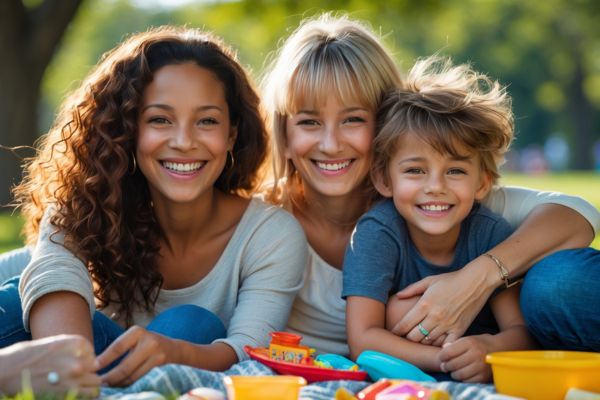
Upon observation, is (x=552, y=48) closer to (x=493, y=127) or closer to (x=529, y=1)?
(x=529, y=1)

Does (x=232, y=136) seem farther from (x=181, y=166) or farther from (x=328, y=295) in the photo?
(x=328, y=295)

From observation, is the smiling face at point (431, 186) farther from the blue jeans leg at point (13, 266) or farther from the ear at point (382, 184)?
the blue jeans leg at point (13, 266)

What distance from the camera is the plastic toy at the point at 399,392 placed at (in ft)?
8.38

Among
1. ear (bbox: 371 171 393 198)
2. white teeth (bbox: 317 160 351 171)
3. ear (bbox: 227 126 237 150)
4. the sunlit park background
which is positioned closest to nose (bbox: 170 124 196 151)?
ear (bbox: 227 126 237 150)

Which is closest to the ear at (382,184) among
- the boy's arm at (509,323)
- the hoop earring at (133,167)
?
the boy's arm at (509,323)

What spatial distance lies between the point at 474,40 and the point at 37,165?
46.9 metres

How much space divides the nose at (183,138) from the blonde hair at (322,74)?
19.5 inches

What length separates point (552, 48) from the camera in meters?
44.2

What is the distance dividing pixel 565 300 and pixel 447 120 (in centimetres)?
89

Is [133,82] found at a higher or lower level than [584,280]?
higher

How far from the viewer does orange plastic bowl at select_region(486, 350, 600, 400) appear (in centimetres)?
279

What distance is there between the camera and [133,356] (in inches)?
117

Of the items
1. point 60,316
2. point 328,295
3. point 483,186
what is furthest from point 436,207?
point 60,316

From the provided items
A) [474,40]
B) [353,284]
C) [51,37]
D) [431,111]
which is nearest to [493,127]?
[431,111]
